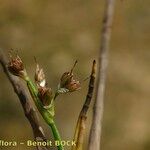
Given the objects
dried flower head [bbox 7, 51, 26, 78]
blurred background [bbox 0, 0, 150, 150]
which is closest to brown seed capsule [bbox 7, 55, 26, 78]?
dried flower head [bbox 7, 51, 26, 78]

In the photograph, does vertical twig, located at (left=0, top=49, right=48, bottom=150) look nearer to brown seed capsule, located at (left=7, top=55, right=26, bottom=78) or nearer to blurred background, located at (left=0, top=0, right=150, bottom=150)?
brown seed capsule, located at (left=7, top=55, right=26, bottom=78)

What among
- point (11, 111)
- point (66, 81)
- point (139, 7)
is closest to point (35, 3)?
point (139, 7)

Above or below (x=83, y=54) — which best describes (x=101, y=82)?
below

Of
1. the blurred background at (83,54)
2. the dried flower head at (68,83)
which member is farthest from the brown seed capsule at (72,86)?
the blurred background at (83,54)

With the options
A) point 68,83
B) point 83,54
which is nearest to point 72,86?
point 68,83

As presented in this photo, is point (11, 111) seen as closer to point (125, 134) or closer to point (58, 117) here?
point (58, 117)

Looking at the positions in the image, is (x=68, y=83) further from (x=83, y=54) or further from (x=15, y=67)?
(x=83, y=54)

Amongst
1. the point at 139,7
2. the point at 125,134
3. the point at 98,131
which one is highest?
the point at 139,7

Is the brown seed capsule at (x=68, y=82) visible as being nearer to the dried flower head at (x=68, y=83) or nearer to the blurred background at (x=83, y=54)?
the dried flower head at (x=68, y=83)
